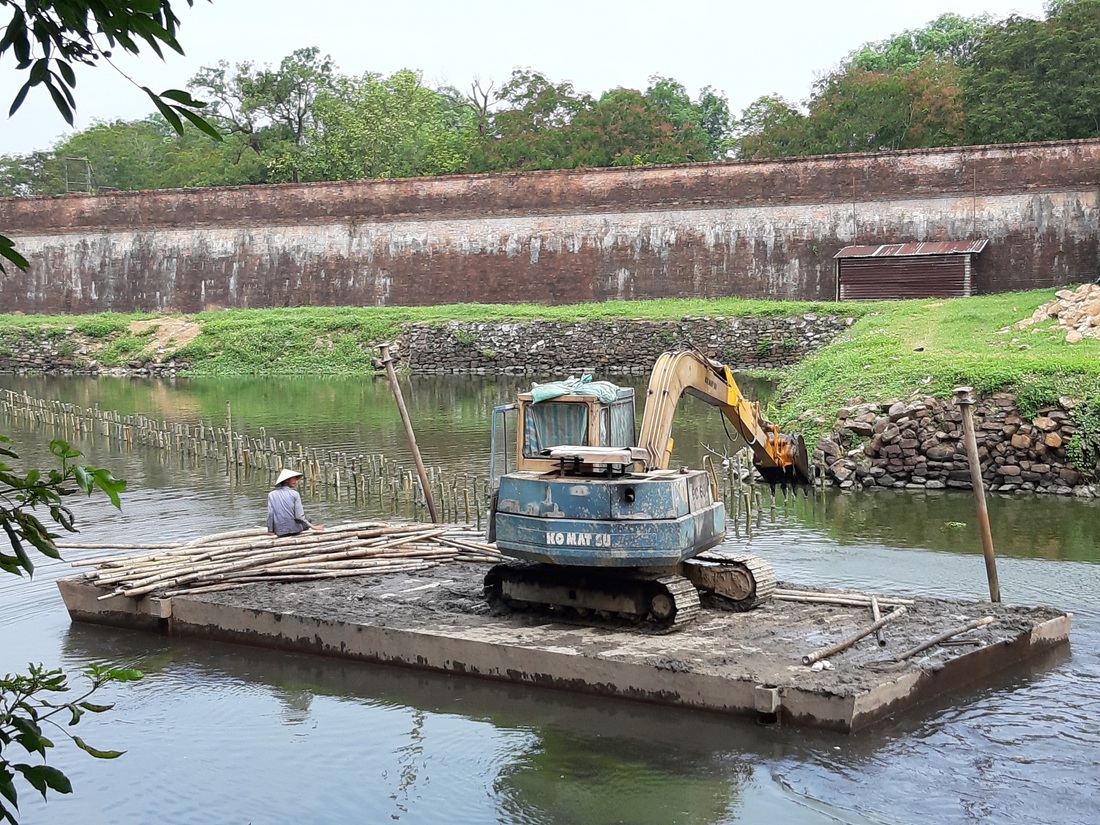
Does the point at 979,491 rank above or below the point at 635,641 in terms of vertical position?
above

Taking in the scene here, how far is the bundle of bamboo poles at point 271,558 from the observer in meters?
12.1

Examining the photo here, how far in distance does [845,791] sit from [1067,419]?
1089 cm

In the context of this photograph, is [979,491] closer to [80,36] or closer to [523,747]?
[523,747]

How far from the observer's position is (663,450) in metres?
11.1

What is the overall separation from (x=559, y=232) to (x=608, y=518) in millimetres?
32396

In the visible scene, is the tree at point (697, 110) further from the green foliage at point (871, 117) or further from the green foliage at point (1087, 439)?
the green foliage at point (1087, 439)

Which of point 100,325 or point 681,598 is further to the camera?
point 100,325

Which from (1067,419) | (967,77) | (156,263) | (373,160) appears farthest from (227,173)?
(1067,419)

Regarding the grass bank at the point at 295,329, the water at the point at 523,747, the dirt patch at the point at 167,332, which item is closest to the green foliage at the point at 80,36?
the water at the point at 523,747

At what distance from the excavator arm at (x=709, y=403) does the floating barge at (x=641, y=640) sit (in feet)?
5.35

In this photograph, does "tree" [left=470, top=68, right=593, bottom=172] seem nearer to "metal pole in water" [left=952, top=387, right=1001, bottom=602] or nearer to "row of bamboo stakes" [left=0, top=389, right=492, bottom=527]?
"row of bamboo stakes" [left=0, top=389, right=492, bottom=527]

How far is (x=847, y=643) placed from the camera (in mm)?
9633

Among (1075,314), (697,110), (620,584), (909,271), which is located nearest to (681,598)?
(620,584)

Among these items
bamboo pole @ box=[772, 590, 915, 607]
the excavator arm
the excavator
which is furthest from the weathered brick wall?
the excavator
